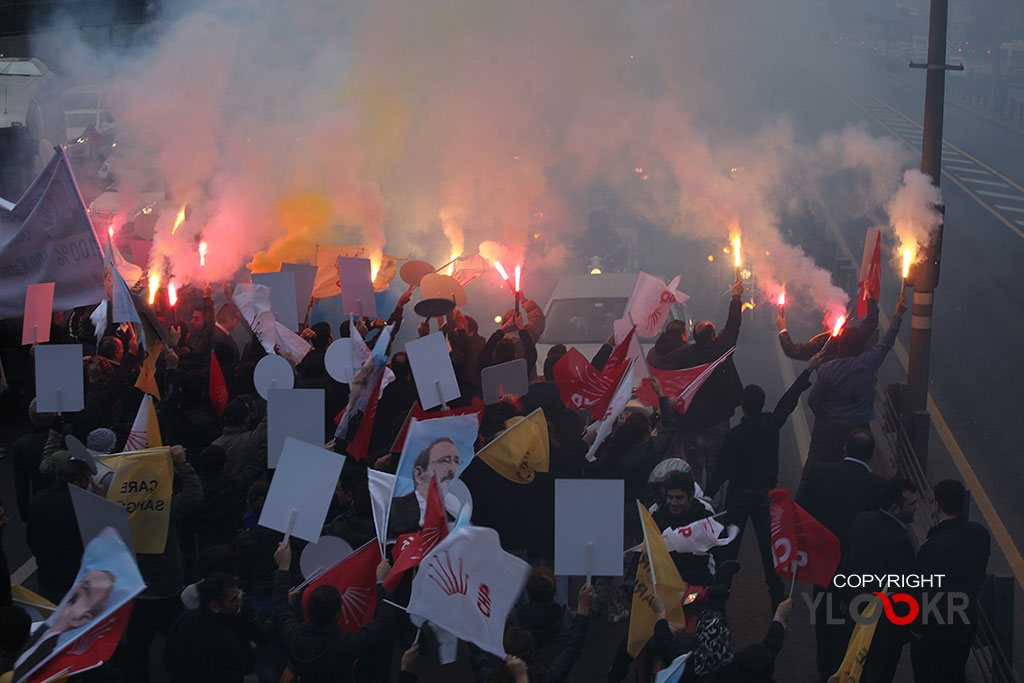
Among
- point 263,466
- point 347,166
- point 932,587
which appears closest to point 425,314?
point 263,466

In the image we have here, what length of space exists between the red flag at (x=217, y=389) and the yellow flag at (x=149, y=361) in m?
0.44

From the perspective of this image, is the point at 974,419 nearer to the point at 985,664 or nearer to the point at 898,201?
the point at 898,201

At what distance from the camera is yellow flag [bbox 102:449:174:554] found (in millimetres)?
5215

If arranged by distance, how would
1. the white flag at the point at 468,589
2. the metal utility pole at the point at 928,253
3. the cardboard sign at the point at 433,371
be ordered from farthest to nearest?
the metal utility pole at the point at 928,253
the cardboard sign at the point at 433,371
the white flag at the point at 468,589

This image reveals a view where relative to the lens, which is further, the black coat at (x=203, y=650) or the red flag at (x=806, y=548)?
the red flag at (x=806, y=548)

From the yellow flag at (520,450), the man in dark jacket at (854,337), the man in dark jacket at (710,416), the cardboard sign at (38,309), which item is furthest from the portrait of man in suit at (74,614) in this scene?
the man in dark jacket at (854,337)

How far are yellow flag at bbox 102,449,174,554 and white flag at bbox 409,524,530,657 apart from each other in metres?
1.89

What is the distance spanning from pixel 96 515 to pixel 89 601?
64 cm

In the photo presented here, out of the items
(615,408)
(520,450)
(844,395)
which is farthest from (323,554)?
(844,395)

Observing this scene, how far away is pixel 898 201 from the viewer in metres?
7.98

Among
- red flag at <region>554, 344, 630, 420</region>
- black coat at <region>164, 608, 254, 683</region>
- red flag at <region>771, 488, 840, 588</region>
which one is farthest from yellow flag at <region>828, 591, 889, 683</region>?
red flag at <region>554, 344, 630, 420</region>

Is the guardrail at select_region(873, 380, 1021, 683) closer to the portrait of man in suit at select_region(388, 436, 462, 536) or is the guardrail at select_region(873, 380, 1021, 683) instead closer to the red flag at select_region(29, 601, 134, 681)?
the portrait of man in suit at select_region(388, 436, 462, 536)

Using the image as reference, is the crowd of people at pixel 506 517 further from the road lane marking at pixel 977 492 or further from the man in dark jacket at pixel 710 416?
the road lane marking at pixel 977 492

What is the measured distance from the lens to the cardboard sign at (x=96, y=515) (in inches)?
184
